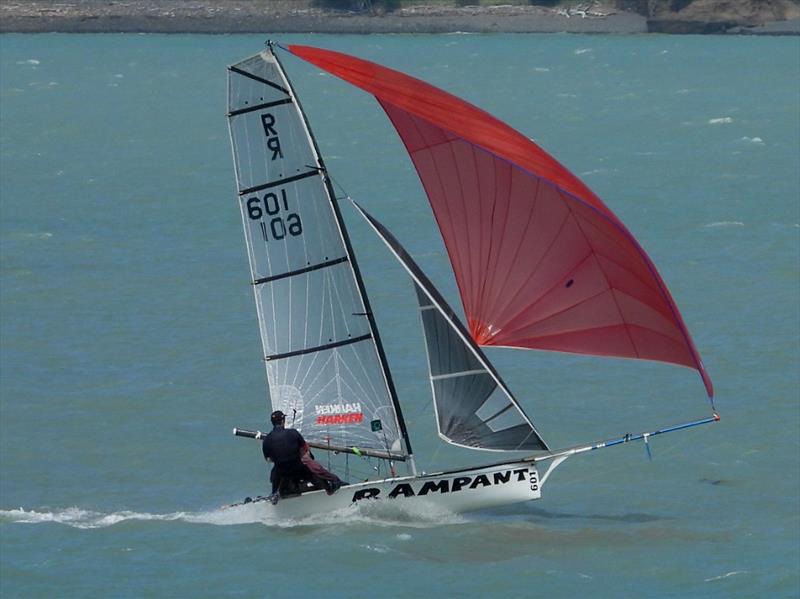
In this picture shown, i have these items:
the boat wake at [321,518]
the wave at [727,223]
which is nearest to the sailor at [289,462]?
the boat wake at [321,518]

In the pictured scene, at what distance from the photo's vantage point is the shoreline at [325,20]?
11788 cm

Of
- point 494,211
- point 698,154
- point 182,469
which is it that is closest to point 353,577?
point 494,211

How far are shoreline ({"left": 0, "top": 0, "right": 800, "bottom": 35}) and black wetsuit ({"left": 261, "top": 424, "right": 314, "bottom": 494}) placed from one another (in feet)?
320

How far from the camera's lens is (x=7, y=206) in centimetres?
5216

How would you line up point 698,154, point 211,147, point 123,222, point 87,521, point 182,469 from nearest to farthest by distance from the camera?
point 87,521 → point 182,469 → point 123,222 → point 698,154 → point 211,147

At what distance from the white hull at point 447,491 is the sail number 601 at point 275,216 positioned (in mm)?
3101

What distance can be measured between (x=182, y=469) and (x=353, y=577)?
6.28m

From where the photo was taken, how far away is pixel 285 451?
20.5 metres

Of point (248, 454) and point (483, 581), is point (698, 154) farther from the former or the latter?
point (483, 581)

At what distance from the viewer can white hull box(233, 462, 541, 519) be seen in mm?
20609

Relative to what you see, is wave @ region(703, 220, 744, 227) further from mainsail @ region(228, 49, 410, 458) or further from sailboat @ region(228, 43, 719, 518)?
mainsail @ region(228, 49, 410, 458)

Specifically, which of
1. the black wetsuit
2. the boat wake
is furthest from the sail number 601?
A: the boat wake

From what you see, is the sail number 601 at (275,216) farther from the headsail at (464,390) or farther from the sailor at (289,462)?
the sailor at (289,462)

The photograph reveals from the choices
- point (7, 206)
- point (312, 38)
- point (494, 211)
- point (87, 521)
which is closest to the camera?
point (494, 211)
